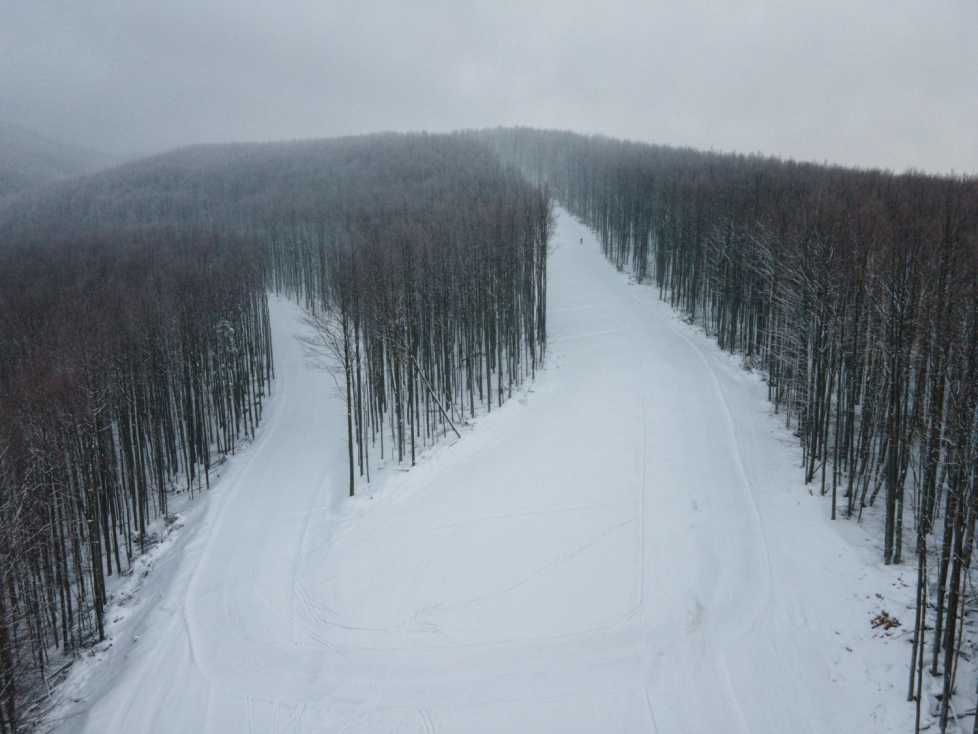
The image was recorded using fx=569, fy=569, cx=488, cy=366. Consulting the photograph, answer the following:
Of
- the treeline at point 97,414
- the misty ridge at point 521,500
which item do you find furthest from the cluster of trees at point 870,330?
the treeline at point 97,414

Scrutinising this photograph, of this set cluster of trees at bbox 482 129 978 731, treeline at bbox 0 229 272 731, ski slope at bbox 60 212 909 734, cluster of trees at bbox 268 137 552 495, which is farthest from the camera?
cluster of trees at bbox 268 137 552 495

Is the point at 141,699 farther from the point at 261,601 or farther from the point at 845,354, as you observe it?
the point at 845,354

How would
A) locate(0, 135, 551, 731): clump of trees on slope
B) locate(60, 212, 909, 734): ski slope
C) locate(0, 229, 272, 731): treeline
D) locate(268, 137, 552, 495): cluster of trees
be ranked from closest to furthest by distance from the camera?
locate(60, 212, 909, 734): ski slope → locate(0, 229, 272, 731): treeline → locate(0, 135, 551, 731): clump of trees on slope → locate(268, 137, 552, 495): cluster of trees

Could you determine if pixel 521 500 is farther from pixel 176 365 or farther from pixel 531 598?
pixel 176 365

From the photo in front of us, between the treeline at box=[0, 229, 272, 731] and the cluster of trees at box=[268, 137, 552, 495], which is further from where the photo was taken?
the cluster of trees at box=[268, 137, 552, 495]

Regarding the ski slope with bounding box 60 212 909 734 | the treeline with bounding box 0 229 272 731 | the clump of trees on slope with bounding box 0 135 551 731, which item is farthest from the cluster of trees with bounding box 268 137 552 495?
the treeline with bounding box 0 229 272 731

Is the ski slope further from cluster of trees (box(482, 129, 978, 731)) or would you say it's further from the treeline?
the treeline

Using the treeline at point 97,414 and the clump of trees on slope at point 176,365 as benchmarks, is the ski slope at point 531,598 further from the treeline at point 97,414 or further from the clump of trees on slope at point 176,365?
the clump of trees on slope at point 176,365

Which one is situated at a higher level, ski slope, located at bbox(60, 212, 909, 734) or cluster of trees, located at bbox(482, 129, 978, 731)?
cluster of trees, located at bbox(482, 129, 978, 731)
